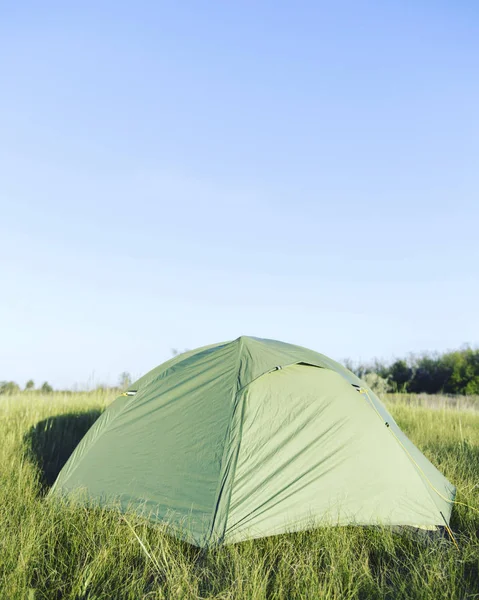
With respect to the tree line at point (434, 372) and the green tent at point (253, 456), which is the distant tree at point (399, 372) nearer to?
the tree line at point (434, 372)

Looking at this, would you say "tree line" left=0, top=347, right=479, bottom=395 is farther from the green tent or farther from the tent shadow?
the green tent

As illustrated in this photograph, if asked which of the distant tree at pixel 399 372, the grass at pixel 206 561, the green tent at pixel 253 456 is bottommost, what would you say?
the grass at pixel 206 561

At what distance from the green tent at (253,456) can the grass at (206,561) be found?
0.54 ft

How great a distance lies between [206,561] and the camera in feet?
10.8

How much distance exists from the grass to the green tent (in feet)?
0.54

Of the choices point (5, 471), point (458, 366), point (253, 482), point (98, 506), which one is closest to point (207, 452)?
point (253, 482)

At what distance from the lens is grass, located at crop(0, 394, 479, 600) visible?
2.82m

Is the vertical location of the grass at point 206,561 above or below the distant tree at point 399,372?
below

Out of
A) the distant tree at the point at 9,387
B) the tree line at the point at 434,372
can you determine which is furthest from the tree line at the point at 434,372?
the distant tree at the point at 9,387

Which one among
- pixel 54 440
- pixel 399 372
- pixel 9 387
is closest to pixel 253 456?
pixel 54 440

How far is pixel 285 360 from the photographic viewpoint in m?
4.37

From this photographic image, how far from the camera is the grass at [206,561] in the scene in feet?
9.26

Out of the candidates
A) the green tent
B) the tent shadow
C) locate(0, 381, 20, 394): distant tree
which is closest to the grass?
the green tent

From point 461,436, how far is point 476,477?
2.35 meters
